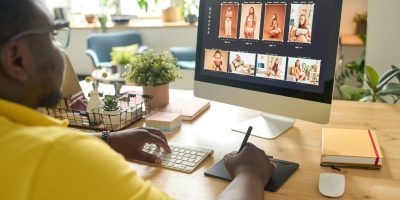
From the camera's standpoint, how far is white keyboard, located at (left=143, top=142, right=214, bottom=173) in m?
1.17

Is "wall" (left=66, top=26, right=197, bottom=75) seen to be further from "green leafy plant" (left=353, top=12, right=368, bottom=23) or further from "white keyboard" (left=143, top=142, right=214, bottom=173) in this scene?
"white keyboard" (left=143, top=142, right=214, bottom=173)

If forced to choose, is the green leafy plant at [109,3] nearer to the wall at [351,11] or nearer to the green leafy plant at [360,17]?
the wall at [351,11]

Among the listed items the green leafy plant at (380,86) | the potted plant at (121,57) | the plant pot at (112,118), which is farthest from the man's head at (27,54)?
the potted plant at (121,57)

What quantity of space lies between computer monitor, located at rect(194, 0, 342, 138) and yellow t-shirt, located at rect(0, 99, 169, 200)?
75 cm

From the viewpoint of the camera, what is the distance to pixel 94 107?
58.8 inches

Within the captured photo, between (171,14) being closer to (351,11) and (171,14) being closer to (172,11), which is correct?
(172,11)

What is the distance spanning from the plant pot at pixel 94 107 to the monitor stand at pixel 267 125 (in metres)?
0.52

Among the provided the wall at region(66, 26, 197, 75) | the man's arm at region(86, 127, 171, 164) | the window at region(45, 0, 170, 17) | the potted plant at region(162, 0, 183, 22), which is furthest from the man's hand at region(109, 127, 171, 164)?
the window at region(45, 0, 170, 17)

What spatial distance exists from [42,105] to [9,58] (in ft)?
0.45

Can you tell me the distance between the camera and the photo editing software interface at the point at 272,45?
122 centimetres

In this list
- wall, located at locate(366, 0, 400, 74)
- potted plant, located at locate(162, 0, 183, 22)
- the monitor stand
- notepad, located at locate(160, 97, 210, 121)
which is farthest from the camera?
potted plant, located at locate(162, 0, 183, 22)

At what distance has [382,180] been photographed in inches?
42.0

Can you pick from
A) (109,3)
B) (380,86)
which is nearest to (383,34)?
(380,86)

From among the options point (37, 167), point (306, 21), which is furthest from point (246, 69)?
point (37, 167)
